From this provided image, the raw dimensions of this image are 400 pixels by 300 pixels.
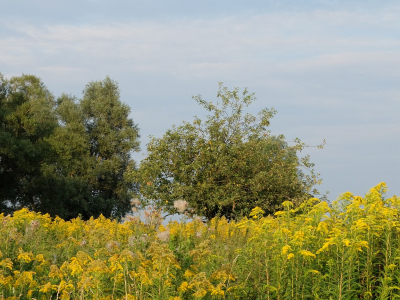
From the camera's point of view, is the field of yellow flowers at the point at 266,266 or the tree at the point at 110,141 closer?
the field of yellow flowers at the point at 266,266

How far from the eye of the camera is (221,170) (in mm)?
19453

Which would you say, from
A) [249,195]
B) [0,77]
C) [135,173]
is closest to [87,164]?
[0,77]

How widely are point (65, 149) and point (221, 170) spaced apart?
1965cm

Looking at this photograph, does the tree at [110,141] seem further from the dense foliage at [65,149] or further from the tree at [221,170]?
the tree at [221,170]

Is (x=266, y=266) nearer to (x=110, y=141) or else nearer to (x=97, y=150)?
(x=110, y=141)

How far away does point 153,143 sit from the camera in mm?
21562

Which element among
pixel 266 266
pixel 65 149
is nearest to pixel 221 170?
pixel 266 266

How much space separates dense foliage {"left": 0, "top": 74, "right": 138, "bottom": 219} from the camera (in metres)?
32.8

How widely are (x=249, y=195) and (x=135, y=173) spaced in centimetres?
525

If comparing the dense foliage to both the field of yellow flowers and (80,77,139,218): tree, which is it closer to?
(80,77,139,218): tree

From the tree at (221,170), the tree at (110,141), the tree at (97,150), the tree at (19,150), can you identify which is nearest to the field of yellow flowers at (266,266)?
the tree at (221,170)

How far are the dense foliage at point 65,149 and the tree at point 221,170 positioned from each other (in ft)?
43.6

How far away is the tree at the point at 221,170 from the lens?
64.5 ft

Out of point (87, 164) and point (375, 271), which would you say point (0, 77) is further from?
point (375, 271)
